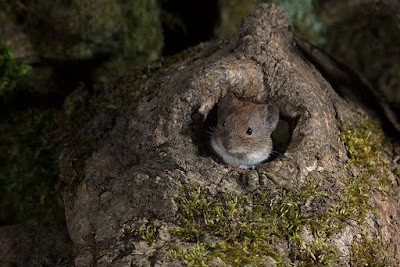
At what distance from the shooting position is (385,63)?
10078mm

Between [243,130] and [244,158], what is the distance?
0.46 meters

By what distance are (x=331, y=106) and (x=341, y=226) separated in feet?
5.87

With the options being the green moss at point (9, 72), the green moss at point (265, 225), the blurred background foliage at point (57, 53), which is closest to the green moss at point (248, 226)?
the green moss at point (265, 225)

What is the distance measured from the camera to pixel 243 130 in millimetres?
5363

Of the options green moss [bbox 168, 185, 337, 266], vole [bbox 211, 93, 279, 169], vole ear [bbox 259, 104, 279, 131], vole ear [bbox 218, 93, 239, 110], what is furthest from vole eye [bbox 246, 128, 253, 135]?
green moss [bbox 168, 185, 337, 266]

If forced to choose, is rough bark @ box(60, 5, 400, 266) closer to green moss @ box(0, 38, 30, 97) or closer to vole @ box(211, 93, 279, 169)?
Answer: vole @ box(211, 93, 279, 169)

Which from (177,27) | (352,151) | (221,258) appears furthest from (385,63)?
(221,258)

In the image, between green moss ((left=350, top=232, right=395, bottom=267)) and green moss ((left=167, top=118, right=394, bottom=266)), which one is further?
green moss ((left=350, top=232, right=395, bottom=267))

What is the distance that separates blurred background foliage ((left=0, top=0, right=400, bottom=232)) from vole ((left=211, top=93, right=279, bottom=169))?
206cm

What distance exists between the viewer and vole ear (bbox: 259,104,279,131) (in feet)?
16.5

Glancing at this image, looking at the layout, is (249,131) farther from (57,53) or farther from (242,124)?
(57,53)

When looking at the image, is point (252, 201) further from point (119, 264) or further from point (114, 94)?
A: point (114, 94)

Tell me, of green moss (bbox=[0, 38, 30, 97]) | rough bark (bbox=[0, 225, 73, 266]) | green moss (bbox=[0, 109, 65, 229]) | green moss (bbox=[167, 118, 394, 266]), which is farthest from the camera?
green moss (bbox=[0, 38, 30, 97])

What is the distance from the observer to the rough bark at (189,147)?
4066mm
